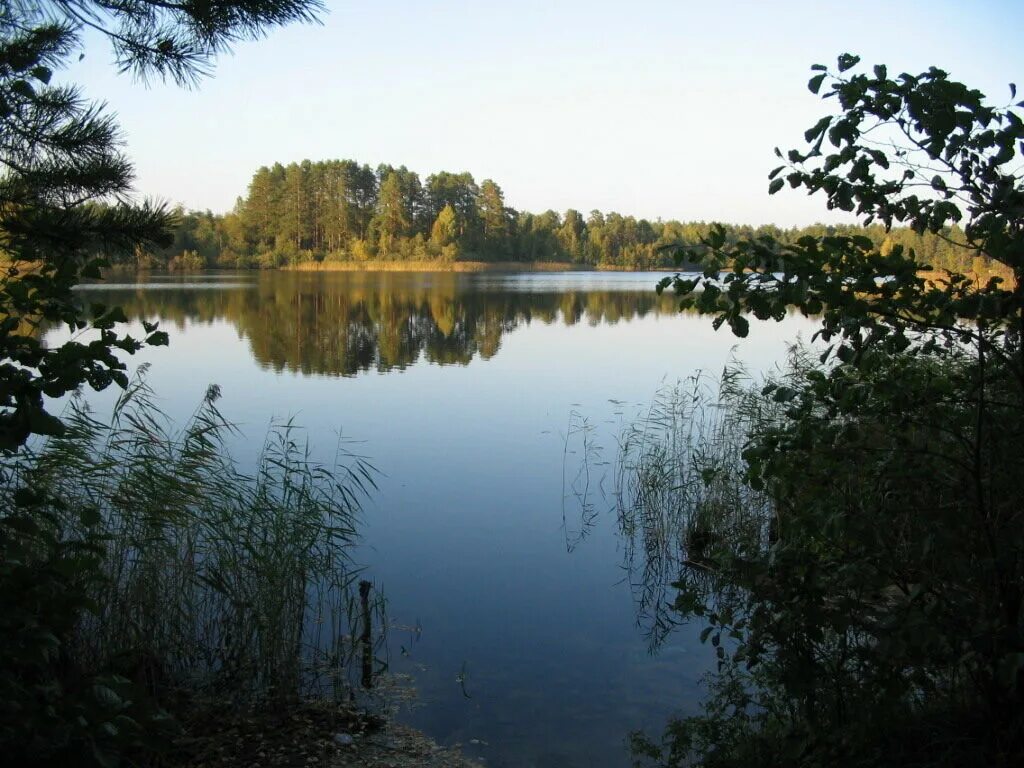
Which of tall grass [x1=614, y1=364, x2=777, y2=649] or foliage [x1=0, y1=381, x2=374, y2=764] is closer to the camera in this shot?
foliage [x1=0, y1=381, x2=374, y2=764]

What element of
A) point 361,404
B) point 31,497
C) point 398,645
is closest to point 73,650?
point 398,645

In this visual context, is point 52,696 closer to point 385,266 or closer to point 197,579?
point 197,579

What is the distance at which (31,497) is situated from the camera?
7.80ft

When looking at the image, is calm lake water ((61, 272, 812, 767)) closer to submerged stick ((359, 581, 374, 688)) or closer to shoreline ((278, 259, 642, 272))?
submerged stick ((359, 581, 374, 688))

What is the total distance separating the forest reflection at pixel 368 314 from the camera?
2186 centimetres

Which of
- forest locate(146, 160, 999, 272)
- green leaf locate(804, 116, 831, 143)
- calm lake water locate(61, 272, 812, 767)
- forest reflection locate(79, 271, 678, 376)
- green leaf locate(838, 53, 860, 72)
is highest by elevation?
forest locate(146, 160, 999, 272)

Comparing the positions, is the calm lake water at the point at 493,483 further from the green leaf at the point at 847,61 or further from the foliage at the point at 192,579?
the green leaf at the point at 847,61

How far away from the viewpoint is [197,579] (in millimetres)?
5848

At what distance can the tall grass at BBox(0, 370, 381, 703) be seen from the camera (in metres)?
5.21

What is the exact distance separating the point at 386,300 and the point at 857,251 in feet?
124

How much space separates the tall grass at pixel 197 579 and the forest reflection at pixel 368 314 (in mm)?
11147

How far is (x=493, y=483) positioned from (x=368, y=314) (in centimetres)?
2282

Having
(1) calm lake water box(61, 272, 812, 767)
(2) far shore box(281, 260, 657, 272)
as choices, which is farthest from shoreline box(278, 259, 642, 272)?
(1) calm lake water box(61, 272, 812, 767)

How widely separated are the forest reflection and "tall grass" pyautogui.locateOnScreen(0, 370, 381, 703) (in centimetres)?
1115
